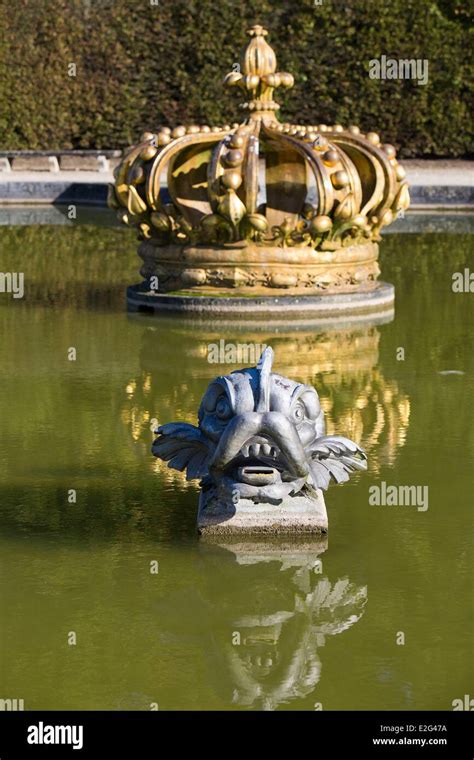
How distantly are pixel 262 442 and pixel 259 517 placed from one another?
0.45 meters

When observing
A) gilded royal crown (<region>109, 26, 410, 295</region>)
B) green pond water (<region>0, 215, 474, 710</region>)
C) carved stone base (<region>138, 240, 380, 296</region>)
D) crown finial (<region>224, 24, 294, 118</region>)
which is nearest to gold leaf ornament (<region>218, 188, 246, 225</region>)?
gilded royal crown (<region>109, 26, 410, 295</region>)

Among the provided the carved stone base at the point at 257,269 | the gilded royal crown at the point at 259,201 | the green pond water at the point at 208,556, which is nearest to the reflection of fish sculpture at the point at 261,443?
the green pond water at the point at 208,556

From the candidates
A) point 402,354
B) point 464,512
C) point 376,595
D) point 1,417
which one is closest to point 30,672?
point 376,595

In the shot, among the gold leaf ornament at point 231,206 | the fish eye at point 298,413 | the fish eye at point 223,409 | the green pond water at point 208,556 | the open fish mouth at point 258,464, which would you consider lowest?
the green pond water at point 208,556

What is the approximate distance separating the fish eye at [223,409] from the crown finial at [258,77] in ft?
25.1

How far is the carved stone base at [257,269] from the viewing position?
46.6ft

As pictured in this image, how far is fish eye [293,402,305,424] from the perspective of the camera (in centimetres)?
730

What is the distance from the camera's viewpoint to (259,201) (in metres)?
14.5

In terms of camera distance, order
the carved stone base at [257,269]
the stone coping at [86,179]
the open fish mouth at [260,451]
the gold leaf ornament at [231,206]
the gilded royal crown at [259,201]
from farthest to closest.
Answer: the stone coping at [86,179] → the carved stone base at [257,269] → the gilded royal crown at [259,201] → the gold leaf ornament at [231,206] → the open fish mouth at [260,451]

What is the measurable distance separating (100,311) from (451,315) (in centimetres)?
332

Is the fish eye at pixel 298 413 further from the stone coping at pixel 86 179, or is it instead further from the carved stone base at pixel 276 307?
the stone coping at pixel 86 179

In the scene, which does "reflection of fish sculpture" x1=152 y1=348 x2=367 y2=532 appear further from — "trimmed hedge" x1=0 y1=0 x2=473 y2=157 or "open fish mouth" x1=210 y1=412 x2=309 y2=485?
"trimmed hedge" x1=0 y1=0 x2=473 y2=157

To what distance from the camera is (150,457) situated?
908 cm

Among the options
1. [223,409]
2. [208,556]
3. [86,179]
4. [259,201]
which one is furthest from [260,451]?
[86,179]
